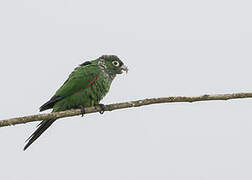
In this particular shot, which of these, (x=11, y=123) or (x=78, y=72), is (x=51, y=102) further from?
(x=11, y=123)

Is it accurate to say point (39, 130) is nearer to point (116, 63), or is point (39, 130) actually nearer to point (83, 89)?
point (83, 89)

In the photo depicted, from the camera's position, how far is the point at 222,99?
5363mm

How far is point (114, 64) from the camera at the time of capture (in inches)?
A: 339

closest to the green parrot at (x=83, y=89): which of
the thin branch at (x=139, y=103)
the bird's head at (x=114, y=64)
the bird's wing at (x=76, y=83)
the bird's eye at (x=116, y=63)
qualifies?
the bird's wing at (x=76, y=83)

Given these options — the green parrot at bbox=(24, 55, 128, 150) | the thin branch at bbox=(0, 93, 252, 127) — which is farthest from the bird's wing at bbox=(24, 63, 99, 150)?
the thin branch at bbox=(0, 93, 252, 127)

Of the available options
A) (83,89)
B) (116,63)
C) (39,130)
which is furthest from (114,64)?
(39,130)

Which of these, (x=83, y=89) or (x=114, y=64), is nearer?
(x=83, y=89)

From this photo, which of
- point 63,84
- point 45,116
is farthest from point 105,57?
point 45,116

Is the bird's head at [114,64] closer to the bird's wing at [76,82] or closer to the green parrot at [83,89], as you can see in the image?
the green parrot at [83,89]

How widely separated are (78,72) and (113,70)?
2.87 ft

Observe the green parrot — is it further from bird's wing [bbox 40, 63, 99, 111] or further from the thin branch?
the thin branch

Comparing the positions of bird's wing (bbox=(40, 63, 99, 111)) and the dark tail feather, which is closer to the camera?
the dark tail feather

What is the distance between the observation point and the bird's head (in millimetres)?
8570

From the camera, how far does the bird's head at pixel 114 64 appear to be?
857cm
